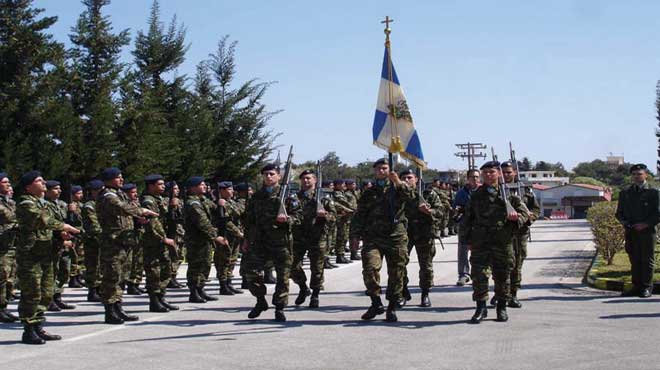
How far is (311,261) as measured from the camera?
11.3 meters

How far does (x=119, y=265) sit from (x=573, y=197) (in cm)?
7343

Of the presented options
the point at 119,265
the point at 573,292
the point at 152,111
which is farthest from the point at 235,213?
the point at 152,111

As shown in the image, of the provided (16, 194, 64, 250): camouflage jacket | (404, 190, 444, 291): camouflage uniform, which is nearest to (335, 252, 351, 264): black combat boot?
(404, 190, 444, 291): camouflage uniform

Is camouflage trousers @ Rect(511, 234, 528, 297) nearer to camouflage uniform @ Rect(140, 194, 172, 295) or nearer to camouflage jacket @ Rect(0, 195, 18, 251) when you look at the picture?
camouflage uniform @ Rect(140, 194, 172, 295)

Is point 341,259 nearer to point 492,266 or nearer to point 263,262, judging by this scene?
point 263,262

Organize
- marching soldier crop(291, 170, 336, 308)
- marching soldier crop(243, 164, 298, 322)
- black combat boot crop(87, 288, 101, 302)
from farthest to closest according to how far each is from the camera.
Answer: black combat boot crop(87, 288, 101, 302) < marching soldier crop(291, 170, 336, 308) < marching soldier crop(243, 164, 298, 322)

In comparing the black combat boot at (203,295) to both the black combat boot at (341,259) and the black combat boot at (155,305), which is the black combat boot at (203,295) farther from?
the black combat boot at (341,259)

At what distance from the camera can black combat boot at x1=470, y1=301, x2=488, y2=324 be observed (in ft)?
30.4

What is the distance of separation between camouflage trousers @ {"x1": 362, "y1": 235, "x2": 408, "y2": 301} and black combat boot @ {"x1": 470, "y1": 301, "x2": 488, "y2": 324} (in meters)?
0.98

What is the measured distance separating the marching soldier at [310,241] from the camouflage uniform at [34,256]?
356 centimetres

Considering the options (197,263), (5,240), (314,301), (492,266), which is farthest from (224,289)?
(492,266)

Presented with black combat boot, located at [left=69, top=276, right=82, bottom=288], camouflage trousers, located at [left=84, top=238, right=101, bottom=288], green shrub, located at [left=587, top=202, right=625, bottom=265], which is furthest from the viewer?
green shrub, located at [left=587, top=202, right=625, bottom=265]

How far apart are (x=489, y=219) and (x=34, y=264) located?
5456mm

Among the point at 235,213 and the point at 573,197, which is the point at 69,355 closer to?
the point at 235,213
